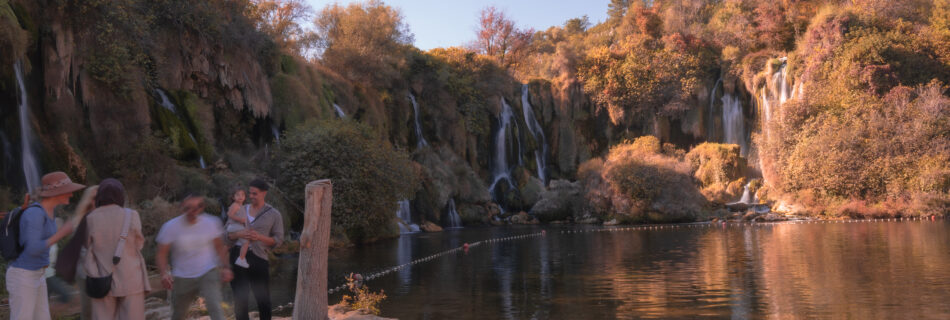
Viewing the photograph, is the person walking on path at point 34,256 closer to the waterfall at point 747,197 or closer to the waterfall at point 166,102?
the waterfall at point 166,102

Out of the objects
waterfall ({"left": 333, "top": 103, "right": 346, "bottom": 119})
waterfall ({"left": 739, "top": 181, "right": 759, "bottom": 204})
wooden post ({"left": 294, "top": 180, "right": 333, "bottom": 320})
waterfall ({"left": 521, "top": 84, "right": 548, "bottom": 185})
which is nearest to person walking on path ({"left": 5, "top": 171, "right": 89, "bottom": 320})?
wooden post ({"left": 294, "top": 180, "right": 333, "bottom": 320})

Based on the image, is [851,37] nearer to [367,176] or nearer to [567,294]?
[367,176]

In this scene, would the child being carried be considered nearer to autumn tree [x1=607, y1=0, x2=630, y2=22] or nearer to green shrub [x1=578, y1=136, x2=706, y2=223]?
green shrub [x1=578, y1=136, x2=706, y2=223]

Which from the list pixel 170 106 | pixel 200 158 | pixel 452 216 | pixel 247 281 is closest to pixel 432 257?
pixel 200 158

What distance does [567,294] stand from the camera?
1304 cm

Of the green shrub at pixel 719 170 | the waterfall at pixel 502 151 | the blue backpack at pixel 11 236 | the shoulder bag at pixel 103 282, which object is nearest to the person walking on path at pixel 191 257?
the shoulder bag at pixel 103 282

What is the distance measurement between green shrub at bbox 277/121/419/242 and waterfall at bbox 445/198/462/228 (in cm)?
1243

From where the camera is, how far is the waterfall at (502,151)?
48.7 meters

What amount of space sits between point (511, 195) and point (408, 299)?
1348 inches

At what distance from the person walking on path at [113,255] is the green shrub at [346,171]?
18750 mm

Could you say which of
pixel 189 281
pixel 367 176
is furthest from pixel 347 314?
pixel 367 176

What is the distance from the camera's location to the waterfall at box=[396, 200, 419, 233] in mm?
34875

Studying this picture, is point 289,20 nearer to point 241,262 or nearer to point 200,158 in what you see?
point 200,158

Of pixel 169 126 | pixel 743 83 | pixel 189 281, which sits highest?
pixel 743 83
